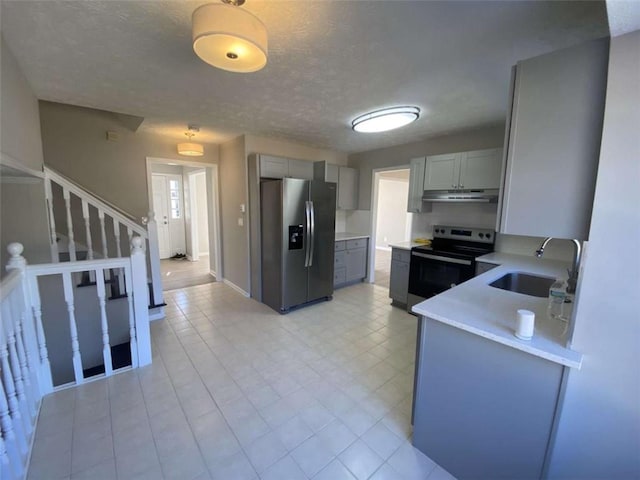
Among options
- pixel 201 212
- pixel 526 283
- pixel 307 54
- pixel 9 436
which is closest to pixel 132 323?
pixel 9 436

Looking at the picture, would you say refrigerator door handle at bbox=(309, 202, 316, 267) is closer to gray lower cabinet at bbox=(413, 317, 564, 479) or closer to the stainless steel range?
the stainless steel range

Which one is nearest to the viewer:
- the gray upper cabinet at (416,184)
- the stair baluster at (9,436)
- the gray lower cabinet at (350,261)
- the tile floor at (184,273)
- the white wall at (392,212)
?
the stair baluster at (9,436)

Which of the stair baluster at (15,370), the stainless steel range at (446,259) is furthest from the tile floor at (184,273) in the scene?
the stainless steel range at (446,259)

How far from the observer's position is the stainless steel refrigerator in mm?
3432

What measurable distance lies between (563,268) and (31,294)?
446 cm

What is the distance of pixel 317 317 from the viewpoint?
11.5 feet

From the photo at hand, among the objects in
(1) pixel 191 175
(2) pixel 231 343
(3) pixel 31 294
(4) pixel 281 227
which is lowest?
(2) pixel 231 343

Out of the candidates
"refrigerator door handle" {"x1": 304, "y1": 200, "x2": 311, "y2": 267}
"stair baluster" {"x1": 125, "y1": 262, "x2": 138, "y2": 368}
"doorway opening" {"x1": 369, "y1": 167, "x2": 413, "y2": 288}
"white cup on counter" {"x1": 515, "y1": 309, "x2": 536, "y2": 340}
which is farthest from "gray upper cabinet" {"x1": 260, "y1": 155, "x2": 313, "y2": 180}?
"doorway opening" {"x1": 369, "y1": 167, "x2": 413, "y2": 288}

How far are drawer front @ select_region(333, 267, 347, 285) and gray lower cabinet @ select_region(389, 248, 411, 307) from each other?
38.6 inches

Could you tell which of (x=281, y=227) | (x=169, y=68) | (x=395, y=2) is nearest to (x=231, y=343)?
(x=281, y=227)

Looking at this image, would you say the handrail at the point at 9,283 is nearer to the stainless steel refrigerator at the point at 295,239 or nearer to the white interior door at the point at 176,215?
the stainless steel refrigerator at the point at 295,239

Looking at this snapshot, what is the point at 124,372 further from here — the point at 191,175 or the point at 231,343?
the point at 191,175

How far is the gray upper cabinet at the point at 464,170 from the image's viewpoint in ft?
9.94

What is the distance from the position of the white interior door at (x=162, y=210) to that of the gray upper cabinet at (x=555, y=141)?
6941 millimetres
